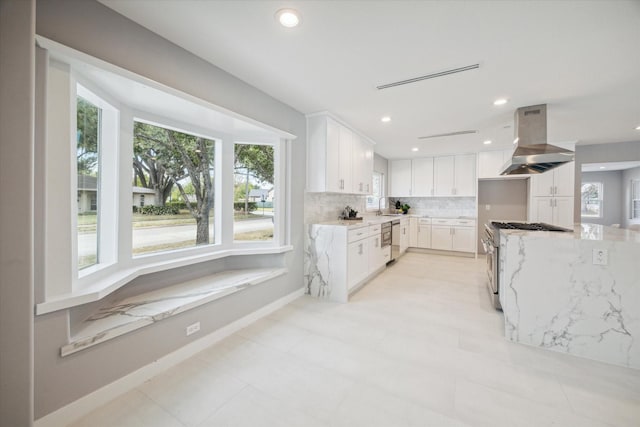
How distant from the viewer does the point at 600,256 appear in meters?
2.03

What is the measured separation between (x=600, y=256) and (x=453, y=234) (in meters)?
4.06

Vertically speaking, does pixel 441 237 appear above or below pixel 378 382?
above

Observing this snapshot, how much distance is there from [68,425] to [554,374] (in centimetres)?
316

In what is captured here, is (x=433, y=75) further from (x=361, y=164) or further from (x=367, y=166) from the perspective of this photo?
(x=367, y=166)

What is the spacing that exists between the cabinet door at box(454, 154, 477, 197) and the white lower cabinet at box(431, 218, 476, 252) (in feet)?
2.25

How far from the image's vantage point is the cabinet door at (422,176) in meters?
6.33

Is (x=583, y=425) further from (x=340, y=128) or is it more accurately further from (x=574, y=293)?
(x=340, y=128)

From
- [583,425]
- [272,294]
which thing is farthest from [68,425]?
[583,425]

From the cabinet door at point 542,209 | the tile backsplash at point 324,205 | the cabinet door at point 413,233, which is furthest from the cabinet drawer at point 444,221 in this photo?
the tile backsplash at point 324,205

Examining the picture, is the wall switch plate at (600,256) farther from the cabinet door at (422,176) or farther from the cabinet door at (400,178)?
the cabinet door at (400,178)

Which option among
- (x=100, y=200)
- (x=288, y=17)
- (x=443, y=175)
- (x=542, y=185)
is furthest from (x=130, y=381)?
(x=542, y=185)

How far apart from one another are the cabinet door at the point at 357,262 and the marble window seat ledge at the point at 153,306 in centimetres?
106

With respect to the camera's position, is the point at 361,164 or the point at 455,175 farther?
the point at 455,175

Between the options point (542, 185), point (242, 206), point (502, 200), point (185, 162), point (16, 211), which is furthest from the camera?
point (502, 200)
